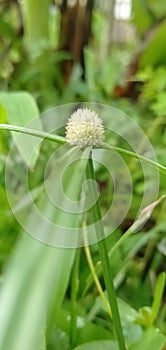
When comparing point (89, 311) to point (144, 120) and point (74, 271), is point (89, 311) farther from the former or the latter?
point (144, 120)

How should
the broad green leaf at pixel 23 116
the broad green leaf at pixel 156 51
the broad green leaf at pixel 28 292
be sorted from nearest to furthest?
the broad green leaf at pixel 28 292 → the broad green leaf at pixel 23 116 → the broad green leaf at pixel 156 51

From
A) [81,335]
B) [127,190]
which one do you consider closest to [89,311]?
[81,335]

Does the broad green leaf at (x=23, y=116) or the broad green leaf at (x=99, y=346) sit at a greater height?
the broad green leaf at (x=23, y=116)

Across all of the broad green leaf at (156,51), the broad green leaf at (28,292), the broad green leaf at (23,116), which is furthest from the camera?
the broad green leaf at (156,51)

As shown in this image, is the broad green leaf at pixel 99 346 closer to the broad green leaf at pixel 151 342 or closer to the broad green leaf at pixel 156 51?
the broad green leaf at pixel 151 342

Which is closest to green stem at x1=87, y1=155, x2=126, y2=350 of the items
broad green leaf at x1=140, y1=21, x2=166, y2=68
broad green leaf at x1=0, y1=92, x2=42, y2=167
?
broad green leaf at x1=0, y1=92, x2=42, y2=167

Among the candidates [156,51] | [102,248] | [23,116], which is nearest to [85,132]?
[102,248]

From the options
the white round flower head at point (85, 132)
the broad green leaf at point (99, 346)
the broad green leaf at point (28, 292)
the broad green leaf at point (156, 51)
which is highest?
the broad green leaf at point (156, 51)

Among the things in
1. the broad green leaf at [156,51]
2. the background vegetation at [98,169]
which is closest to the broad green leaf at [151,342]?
the background vegetation at [98,169]
